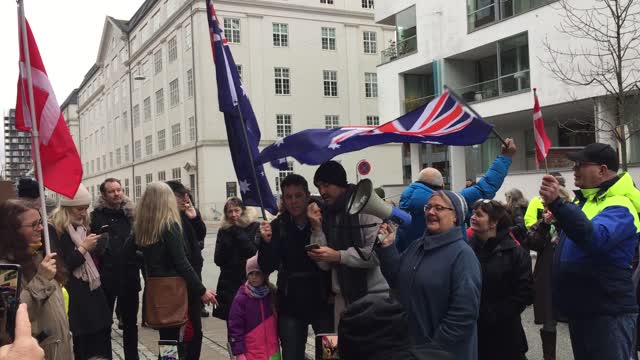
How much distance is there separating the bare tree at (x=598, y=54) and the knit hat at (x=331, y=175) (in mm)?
15588

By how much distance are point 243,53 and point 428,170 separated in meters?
40.3

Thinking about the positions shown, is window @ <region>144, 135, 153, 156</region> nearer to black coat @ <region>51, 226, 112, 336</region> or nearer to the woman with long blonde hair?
black coat @ <region>51, 226, 112, 336</region>

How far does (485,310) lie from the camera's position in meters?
4.56

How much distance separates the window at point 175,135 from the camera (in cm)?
4967

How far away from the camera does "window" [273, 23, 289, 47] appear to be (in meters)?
45.9

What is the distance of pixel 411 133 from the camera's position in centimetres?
412

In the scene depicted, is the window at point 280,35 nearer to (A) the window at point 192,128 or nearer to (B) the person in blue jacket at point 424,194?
(A) the window at point 192,128

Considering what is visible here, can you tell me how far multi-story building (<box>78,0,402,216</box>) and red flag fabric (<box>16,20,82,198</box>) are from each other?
36038mm

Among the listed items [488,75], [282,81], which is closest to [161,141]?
[282,81]

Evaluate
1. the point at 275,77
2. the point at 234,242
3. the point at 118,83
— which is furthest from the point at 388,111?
the point at 118,83

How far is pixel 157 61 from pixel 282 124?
15.8m

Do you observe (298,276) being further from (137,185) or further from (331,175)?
(137,185)

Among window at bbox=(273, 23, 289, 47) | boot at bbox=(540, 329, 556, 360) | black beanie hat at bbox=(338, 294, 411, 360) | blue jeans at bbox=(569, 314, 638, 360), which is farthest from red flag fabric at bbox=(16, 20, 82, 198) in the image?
window at bbox=(273, 23, 289, 47)

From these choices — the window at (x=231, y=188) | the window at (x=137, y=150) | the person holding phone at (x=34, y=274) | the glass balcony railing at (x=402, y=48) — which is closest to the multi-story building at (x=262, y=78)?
the window at (x=231, y=188)
